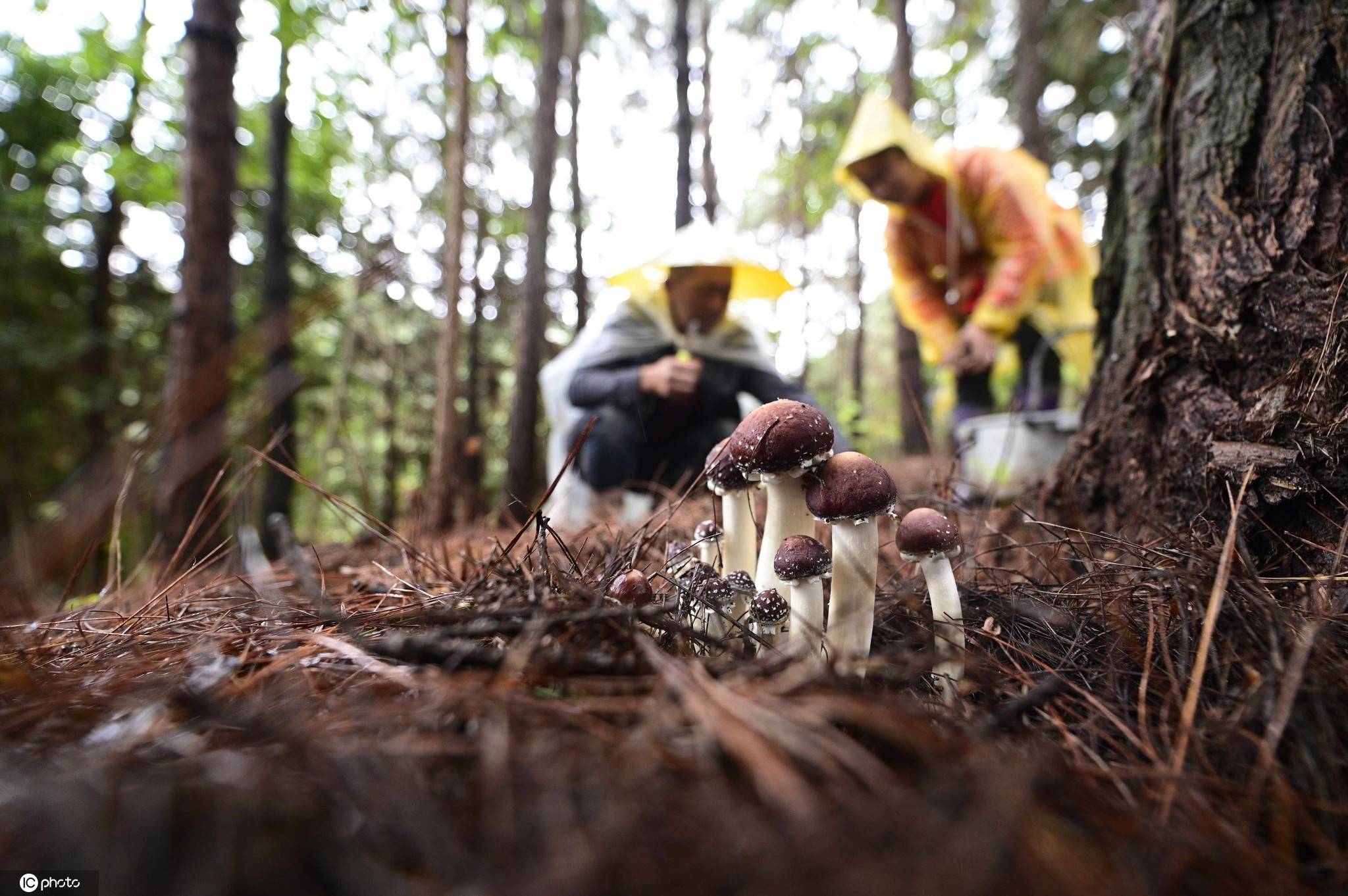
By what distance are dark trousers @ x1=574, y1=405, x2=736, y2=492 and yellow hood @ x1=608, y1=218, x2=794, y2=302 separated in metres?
0.89

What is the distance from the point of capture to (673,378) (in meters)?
3.21

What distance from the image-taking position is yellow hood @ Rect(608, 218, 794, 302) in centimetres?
348

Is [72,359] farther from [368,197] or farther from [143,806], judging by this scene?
[143,806]

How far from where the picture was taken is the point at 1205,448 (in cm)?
164

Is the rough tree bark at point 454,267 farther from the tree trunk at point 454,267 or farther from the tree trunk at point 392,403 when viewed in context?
the tree trunk at point 392,403

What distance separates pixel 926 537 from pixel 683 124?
23.4ft

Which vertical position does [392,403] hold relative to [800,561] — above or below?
above

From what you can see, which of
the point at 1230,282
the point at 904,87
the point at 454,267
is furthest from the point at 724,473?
the point at 904,87

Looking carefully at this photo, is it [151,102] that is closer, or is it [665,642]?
[665,642]

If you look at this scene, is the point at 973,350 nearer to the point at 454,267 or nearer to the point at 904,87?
the point at 904,87

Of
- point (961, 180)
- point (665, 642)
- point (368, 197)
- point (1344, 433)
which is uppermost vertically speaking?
point (368, 197)

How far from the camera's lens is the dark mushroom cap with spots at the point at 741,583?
145cm

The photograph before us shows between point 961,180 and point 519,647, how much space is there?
5.00 meters

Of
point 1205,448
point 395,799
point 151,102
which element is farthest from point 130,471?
point 151,102
